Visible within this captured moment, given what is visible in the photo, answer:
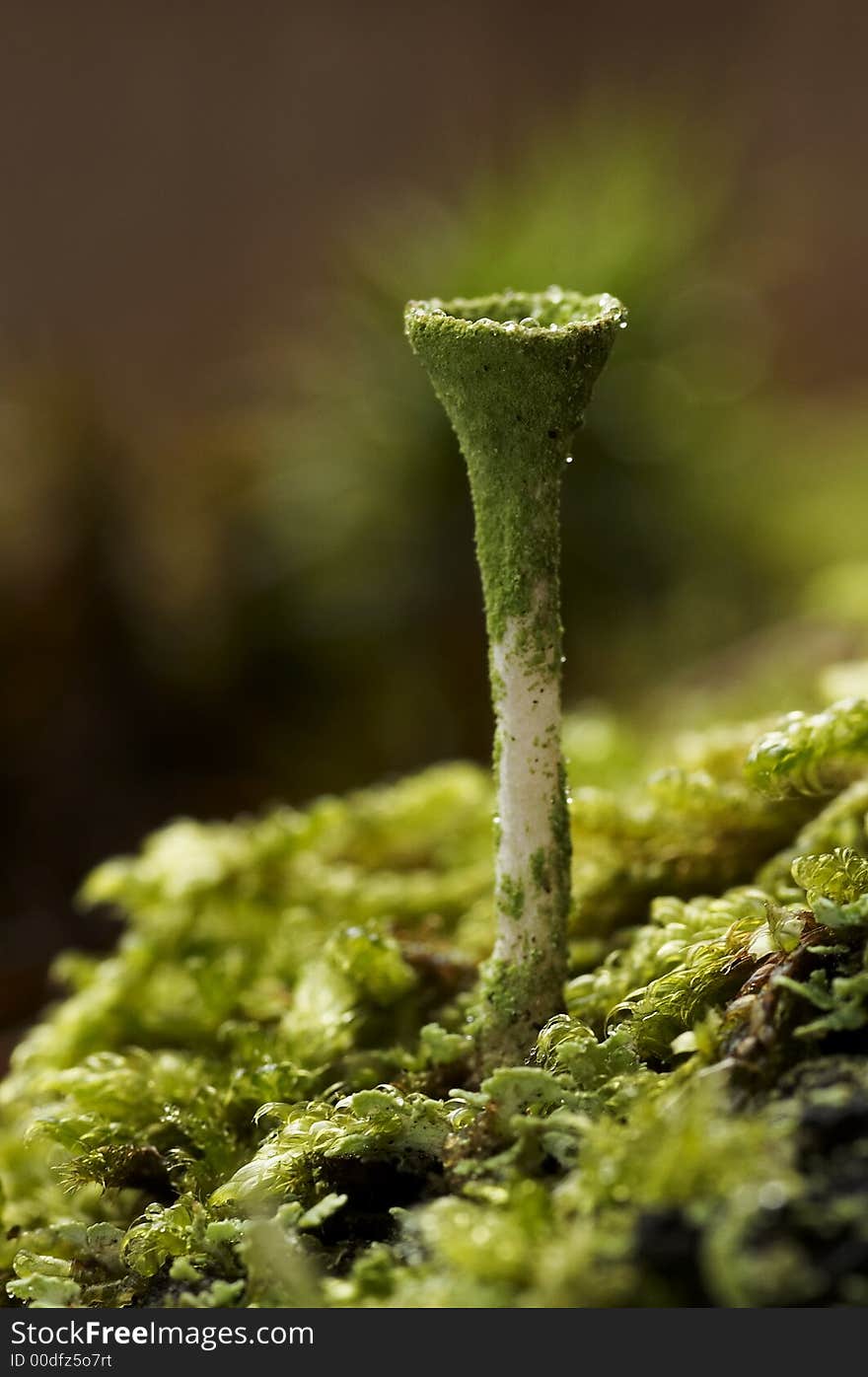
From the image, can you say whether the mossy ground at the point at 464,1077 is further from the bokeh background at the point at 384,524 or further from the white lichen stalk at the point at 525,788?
the bokeh background at the point at 384,524

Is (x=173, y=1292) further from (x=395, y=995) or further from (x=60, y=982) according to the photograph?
(x=60, y=982)

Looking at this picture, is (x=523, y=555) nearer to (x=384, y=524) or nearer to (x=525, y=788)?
(x=525, y=788)

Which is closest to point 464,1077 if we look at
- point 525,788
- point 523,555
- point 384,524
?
point 525,788

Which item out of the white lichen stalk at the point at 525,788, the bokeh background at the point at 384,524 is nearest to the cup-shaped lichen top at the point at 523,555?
the white lichen stalk at the point at 525,788

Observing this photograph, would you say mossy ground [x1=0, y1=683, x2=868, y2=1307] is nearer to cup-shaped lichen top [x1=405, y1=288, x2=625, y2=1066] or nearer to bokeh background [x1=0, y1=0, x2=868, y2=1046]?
cup-shaped lichen top [x1=405, y1=288, x2=625, y2=1066]

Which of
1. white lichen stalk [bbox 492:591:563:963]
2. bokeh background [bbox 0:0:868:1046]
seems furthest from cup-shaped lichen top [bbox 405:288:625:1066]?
bokeh background [bbox 0:0:868:1046]
